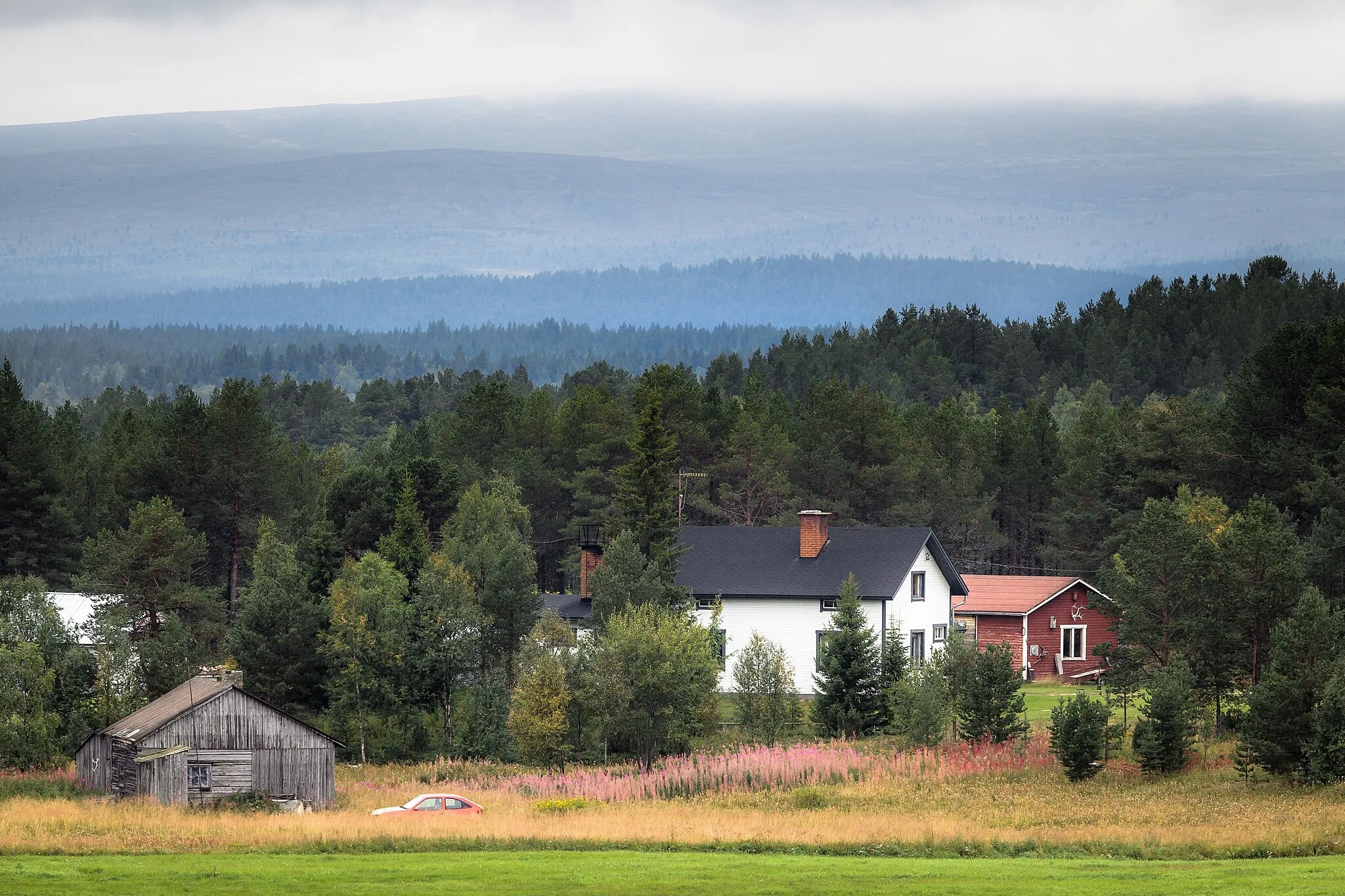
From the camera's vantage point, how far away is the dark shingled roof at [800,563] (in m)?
68.0

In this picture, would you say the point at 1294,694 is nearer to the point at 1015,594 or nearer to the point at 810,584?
the point at 810,584

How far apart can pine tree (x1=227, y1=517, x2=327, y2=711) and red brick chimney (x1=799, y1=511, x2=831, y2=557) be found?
19924mm

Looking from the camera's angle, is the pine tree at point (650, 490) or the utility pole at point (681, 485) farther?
the utility pole at point (681, 485)

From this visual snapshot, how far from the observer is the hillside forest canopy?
175ft

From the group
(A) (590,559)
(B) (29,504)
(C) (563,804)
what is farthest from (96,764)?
(B) (29,504)

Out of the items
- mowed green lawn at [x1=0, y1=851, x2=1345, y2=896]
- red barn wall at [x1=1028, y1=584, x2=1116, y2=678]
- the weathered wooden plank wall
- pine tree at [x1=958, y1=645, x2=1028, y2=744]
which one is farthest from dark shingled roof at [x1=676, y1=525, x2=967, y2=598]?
mowed green lawn at [x1=0, y1=851, x2=1345, y2=896]

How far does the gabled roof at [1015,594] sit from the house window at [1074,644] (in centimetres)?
187

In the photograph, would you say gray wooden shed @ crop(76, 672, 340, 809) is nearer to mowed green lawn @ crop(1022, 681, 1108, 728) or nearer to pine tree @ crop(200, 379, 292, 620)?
mowed green lawn @ crop(1022, 681, 1108, 728)

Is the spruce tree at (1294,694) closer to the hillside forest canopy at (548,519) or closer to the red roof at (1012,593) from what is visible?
the hillside forest canopy at (548,519)

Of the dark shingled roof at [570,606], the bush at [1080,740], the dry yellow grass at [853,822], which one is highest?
the dark shingled roof at [570,606]

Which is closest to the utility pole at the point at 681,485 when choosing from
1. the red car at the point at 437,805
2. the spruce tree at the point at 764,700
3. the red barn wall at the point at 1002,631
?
the red barn wall at the point at 1002,631

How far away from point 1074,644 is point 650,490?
2000 centimetres

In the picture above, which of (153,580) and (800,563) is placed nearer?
(153,580)

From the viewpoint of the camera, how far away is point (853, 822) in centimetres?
3700
